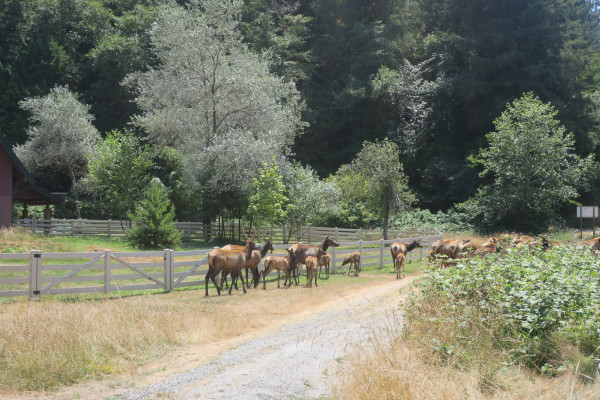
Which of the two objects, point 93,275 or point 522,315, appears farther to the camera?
point 93,275

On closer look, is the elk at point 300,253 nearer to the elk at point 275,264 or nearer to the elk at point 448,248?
the elk at point 275,264

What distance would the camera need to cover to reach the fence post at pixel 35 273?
13.8 meters

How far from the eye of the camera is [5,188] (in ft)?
99.1

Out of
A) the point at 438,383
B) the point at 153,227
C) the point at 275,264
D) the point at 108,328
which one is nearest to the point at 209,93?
the point at 153,227

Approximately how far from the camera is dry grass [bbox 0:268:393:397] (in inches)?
311

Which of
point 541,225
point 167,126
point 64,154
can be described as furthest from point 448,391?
point 64,154

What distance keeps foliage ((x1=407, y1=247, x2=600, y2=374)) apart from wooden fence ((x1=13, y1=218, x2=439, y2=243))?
28398mm

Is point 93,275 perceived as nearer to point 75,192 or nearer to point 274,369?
point 274,369

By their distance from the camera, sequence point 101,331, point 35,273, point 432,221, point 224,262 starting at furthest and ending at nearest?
point 432,221
point 224,262
point 35,273
point 101,331

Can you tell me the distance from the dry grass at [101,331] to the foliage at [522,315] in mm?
4223

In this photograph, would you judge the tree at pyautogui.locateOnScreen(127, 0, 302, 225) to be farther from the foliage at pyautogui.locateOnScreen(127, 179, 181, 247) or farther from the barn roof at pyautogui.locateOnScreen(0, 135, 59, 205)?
the barn roof at pyautogui.locateOnScreen(0, 135, 59, 205)

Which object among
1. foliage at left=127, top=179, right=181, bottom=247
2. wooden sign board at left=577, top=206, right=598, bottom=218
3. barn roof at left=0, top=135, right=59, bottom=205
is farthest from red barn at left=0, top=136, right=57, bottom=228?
wooden sign board at left=577, top=206, right=598, bottom=218

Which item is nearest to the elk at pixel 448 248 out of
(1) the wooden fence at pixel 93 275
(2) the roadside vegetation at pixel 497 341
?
(1) the wooden fence at pixel 93 275

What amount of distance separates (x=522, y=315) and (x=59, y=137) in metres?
47.8
